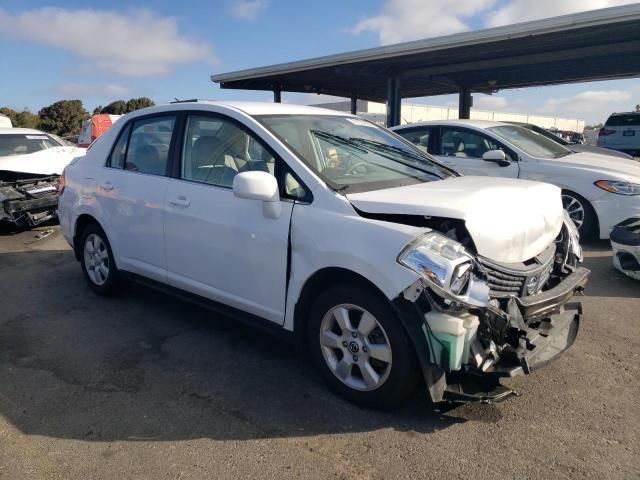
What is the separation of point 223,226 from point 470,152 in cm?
510

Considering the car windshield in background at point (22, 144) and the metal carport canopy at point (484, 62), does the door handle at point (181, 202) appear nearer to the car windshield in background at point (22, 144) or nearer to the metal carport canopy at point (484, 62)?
the car windshield in background at point (22, 144)

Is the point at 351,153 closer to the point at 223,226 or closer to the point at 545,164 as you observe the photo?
the point at 223,226

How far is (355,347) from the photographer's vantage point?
2.88m

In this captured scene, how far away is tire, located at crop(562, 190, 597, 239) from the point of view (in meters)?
6.56

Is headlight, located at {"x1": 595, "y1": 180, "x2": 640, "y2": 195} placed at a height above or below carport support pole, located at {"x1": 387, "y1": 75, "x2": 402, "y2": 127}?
below

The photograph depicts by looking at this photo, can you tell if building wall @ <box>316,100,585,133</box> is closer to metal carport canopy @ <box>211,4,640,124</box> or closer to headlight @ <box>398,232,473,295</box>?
metal carport canopy @ <box>211,4,640,124</box>

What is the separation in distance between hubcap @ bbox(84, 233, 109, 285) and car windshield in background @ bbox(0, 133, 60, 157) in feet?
16.0

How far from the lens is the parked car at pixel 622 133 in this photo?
58.0 feet

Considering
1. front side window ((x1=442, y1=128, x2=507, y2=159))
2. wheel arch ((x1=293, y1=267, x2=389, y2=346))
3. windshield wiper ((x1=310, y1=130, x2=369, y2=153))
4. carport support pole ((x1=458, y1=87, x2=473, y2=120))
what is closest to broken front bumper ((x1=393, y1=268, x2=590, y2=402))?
wheel arch ((x1=293, y1=267, x2=389, y2=346))

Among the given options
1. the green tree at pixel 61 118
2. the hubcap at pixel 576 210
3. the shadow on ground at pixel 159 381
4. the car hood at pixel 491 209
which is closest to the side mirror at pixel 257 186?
the car hood at pixel 491 209

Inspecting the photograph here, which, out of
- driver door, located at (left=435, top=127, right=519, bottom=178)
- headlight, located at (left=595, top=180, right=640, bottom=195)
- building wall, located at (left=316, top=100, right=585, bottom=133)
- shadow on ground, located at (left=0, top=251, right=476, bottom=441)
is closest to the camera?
shadow on ground, located at (left=0, top=251, right=476, bottom=441)

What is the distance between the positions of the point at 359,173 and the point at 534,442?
73.9 inches

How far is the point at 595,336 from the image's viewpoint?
394 cm

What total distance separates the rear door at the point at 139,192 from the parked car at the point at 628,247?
14.3ft
